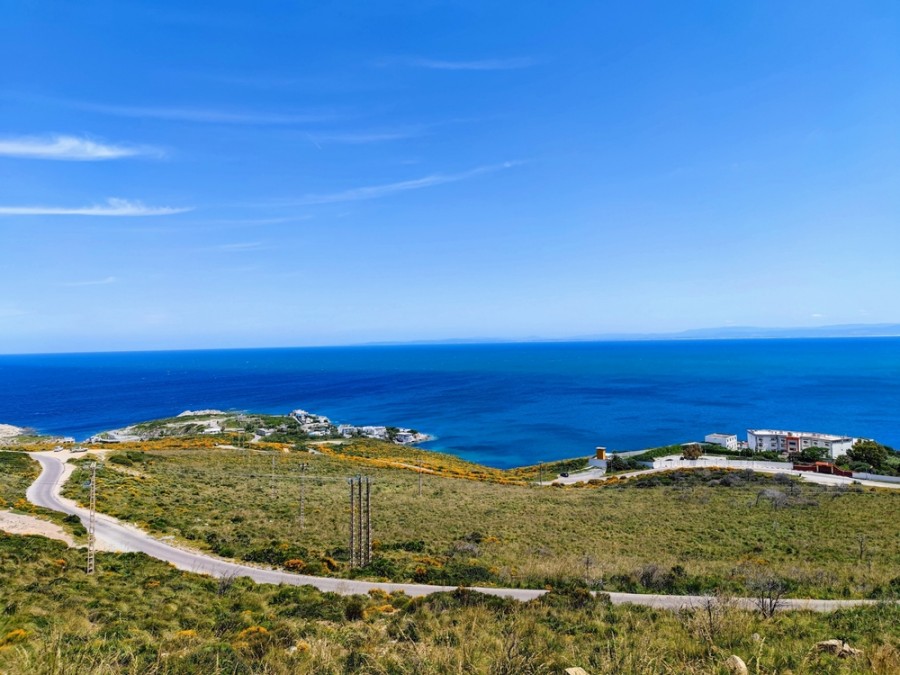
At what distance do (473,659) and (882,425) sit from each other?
10777 cm

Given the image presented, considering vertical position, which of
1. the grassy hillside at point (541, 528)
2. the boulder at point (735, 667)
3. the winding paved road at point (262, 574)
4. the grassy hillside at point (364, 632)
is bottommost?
the grassy hillside at point (541, 528)

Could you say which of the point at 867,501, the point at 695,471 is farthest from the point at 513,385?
the point at 867,501

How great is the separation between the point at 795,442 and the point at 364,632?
72345 mm

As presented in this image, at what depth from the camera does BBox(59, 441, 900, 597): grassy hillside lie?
1528 cm

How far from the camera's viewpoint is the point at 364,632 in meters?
9.12

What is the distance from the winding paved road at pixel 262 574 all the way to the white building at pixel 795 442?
2367 inches

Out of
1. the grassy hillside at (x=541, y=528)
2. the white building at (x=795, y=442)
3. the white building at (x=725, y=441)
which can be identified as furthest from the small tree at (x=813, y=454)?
the grassy hillside at (x=541, y=528)

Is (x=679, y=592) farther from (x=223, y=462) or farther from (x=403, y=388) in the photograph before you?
(x=403, y=388)

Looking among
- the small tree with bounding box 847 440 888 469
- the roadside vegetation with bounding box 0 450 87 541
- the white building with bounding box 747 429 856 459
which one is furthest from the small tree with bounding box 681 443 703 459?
the roadside vegetation with bounding box 0 450 87 541

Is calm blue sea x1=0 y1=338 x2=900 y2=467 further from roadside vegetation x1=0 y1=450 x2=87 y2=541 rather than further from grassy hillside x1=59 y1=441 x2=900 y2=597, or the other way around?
roadside vegetation x1=0 y1=450 x2=87 y2=541

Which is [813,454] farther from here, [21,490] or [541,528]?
[21,490]

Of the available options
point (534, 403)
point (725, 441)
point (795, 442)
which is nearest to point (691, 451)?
point (725, 441)

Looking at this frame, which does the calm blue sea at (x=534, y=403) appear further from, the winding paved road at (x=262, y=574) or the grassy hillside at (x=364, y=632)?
the grassy hillside at (x=364, y=632)

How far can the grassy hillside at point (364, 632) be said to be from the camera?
5285 mm
